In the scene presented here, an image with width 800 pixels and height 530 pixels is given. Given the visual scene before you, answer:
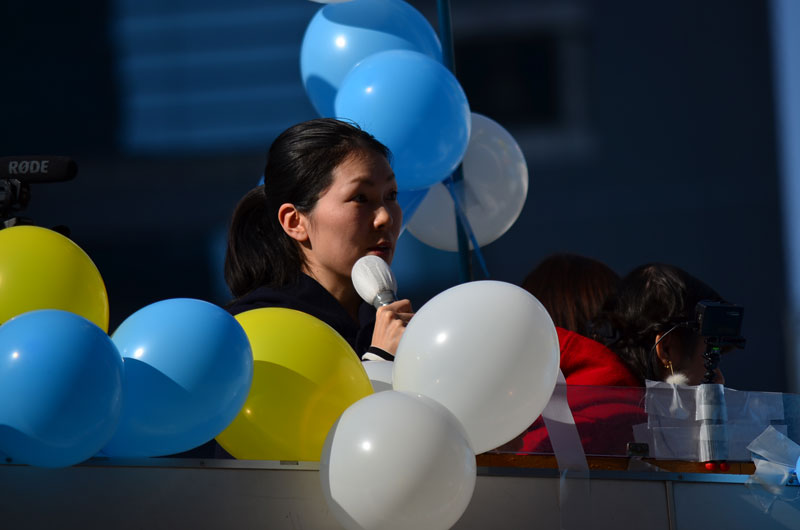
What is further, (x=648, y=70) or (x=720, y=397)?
(x=648, y=70)

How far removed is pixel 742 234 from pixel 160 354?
16.4ft

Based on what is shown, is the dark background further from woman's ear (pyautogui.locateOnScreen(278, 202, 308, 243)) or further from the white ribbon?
→ the white ribbon

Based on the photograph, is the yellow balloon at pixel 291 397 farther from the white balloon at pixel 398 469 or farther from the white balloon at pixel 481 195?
the white balloon at pixel 481 195

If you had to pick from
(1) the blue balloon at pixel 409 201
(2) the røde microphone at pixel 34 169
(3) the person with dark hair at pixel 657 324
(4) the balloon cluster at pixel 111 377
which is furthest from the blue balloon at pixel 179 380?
(1) the blue balloon at pixel 409 201

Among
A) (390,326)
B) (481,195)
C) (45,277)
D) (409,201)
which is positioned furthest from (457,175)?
(45,277)

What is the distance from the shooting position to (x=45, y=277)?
1.47m

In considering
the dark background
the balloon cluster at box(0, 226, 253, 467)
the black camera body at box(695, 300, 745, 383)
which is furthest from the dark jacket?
the dark background

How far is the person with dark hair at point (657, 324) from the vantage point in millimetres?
1969

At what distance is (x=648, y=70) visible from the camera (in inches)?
235

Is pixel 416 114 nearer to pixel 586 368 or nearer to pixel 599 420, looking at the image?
pixel 586 368

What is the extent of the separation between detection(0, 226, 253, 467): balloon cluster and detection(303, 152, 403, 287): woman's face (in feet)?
2.12

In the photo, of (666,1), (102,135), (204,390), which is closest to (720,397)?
(204,390)

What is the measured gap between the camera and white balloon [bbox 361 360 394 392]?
1.56 metres

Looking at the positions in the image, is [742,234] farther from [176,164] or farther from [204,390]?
[204,390]
